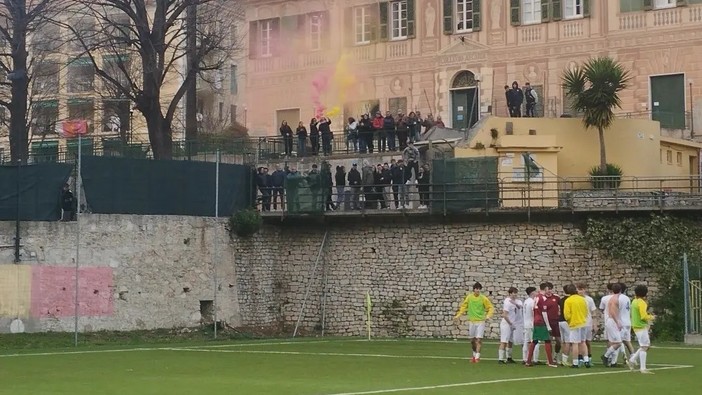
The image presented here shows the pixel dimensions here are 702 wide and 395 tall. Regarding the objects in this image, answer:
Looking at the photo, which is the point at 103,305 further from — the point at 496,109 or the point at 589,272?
the point at 496,109

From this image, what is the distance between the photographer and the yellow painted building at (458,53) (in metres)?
61.9

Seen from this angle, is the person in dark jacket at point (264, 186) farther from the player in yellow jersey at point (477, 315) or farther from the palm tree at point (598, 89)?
the player in yellow jersey at point (477, 315)

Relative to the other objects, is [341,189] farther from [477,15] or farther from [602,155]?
[477,15]

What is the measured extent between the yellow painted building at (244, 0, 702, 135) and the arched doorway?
0.15ft

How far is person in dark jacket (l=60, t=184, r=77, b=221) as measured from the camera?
46.4 meters

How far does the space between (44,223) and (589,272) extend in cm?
1762

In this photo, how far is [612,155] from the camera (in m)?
55.2

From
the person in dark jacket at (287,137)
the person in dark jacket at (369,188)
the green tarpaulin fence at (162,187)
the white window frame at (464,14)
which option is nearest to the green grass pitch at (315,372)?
the green tarpaulin fence at (162,187)

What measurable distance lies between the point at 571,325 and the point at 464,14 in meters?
36.6

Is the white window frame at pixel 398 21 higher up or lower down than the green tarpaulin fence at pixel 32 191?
higher up

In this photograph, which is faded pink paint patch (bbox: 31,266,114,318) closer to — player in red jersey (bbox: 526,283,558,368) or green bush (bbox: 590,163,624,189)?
player in red jersey (bbox: 526,283,558,368)

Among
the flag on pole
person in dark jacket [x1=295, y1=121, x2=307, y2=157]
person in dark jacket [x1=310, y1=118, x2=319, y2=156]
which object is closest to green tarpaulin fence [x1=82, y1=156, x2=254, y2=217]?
person in dark jacket [x1=295, y1=121, x2=307, y2=157]

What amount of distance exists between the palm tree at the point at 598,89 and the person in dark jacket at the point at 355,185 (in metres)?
8.46

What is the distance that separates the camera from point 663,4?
61.6 metres
